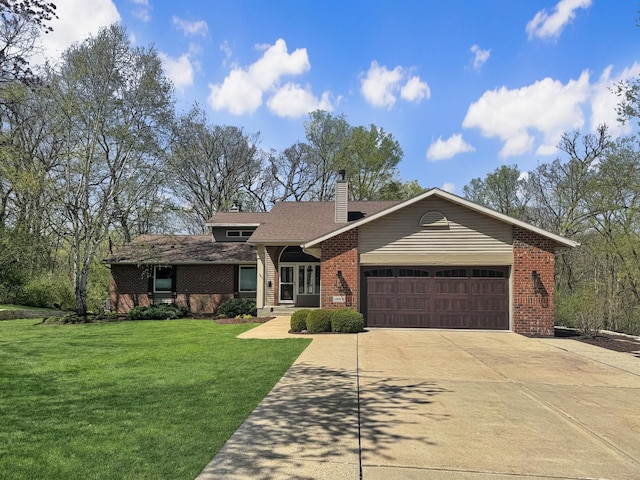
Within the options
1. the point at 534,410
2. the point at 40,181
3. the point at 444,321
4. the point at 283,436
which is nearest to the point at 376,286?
the point at 444,321

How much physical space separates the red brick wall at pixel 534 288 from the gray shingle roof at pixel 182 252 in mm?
12736

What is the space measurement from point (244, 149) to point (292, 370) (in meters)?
31.0

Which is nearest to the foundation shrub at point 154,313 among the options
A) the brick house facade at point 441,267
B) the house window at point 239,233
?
the house window at point 239,233

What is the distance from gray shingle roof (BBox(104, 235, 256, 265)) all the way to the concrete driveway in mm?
13337

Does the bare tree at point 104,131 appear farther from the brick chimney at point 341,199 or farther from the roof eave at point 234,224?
the brick chimney at point 341,199

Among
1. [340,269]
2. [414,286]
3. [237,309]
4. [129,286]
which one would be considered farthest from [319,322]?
[129,286]

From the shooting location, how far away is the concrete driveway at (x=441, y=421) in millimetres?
4039

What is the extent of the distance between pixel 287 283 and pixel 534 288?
10.9 meters

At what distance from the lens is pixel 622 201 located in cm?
2159

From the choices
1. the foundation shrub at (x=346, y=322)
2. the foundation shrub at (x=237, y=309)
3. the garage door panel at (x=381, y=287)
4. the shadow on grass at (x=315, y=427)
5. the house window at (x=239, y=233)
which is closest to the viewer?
the shadow on grass at (x=315, y=427)

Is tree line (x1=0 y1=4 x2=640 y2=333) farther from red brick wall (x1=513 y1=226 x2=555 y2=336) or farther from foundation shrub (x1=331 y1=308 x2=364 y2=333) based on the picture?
foundation shrub (x1=331 y1=308 x2=364 y2=333)

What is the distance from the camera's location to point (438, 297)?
1461 cm

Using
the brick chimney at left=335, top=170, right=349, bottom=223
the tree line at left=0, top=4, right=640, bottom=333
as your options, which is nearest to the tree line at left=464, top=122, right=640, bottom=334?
the tree line at left=0, top=4, right=640, bottom=333

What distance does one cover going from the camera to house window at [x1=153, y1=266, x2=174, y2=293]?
22.5 m
